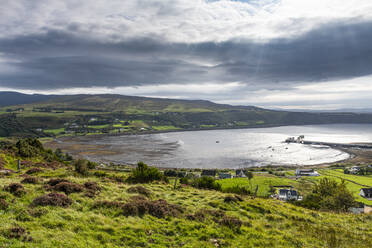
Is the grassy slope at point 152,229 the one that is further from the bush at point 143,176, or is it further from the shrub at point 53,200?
the bush at point 143,176

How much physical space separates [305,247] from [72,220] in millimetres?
12955

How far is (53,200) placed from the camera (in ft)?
45.5

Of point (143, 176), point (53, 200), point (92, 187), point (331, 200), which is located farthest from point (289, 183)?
point (53, 200)

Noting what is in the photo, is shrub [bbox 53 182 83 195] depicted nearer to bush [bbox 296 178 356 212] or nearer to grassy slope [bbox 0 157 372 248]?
grassy slope [bbox 0 157 372 248]

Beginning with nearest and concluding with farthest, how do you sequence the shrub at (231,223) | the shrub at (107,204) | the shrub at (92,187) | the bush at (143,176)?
the shrub at (231,223) → the shrub at (107,204) → the shrub at (92,187) → the bush at (143,176)

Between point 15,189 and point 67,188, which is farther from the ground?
point 15,189

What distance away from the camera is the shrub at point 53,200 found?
44.0 feet

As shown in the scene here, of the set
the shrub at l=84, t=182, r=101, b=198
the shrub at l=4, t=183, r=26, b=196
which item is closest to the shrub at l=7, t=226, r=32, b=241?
the shrub at l=4, t=183, r=26, b=196

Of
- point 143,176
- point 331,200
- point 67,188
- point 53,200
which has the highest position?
point 53,200

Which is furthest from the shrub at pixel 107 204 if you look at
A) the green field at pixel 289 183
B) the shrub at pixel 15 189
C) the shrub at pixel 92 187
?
the green field at pixel 289 183

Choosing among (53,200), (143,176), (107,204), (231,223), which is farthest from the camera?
(143,176)

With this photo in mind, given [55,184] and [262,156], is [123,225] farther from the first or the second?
[262,156]

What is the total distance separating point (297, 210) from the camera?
65.8 feet

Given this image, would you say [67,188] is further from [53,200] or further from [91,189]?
[53,200]
